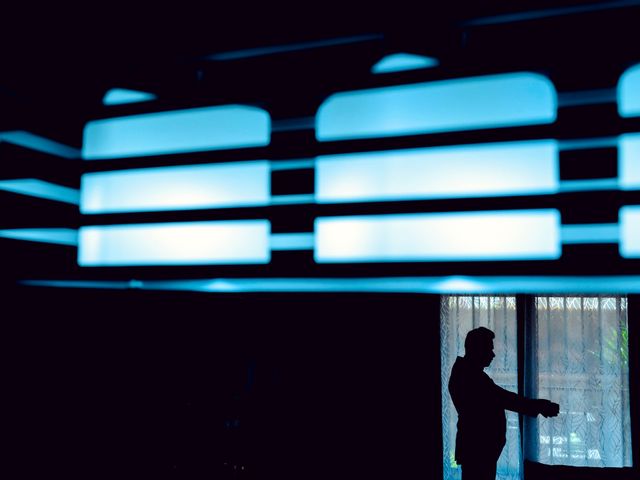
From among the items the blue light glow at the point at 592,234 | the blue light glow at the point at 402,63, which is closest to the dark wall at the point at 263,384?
the blue light glow at the point at 402,63

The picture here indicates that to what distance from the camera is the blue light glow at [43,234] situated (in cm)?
286

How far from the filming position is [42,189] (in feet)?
9.49

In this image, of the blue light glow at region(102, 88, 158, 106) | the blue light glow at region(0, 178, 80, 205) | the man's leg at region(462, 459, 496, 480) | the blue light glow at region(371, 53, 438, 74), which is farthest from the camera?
the blue light glow at region(0, 178, 80, 205)

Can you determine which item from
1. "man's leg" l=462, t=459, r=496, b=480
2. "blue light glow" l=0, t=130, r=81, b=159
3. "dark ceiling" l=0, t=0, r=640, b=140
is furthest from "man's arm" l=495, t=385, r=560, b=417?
"blue light glow" l=0, t=130, r=81, b=159

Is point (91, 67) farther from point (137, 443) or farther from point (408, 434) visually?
point (408, 434)

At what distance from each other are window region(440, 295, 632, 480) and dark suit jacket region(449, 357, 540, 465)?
1618mm

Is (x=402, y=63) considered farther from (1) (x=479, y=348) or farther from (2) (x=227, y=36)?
(1) (x=479, y=348)

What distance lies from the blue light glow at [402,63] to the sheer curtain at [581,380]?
95.2 inches

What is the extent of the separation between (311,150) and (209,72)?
1.90ft

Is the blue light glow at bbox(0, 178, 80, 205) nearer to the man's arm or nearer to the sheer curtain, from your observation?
the man's arm

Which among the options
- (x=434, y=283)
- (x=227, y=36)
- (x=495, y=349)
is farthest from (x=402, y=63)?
(x=495, y=349)

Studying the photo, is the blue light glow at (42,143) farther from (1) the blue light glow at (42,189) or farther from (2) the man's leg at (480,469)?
(2) the man's leg at (480,469)

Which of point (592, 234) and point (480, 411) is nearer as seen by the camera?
point (592, 234)

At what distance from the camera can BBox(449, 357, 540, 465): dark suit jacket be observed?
8.18 ft
